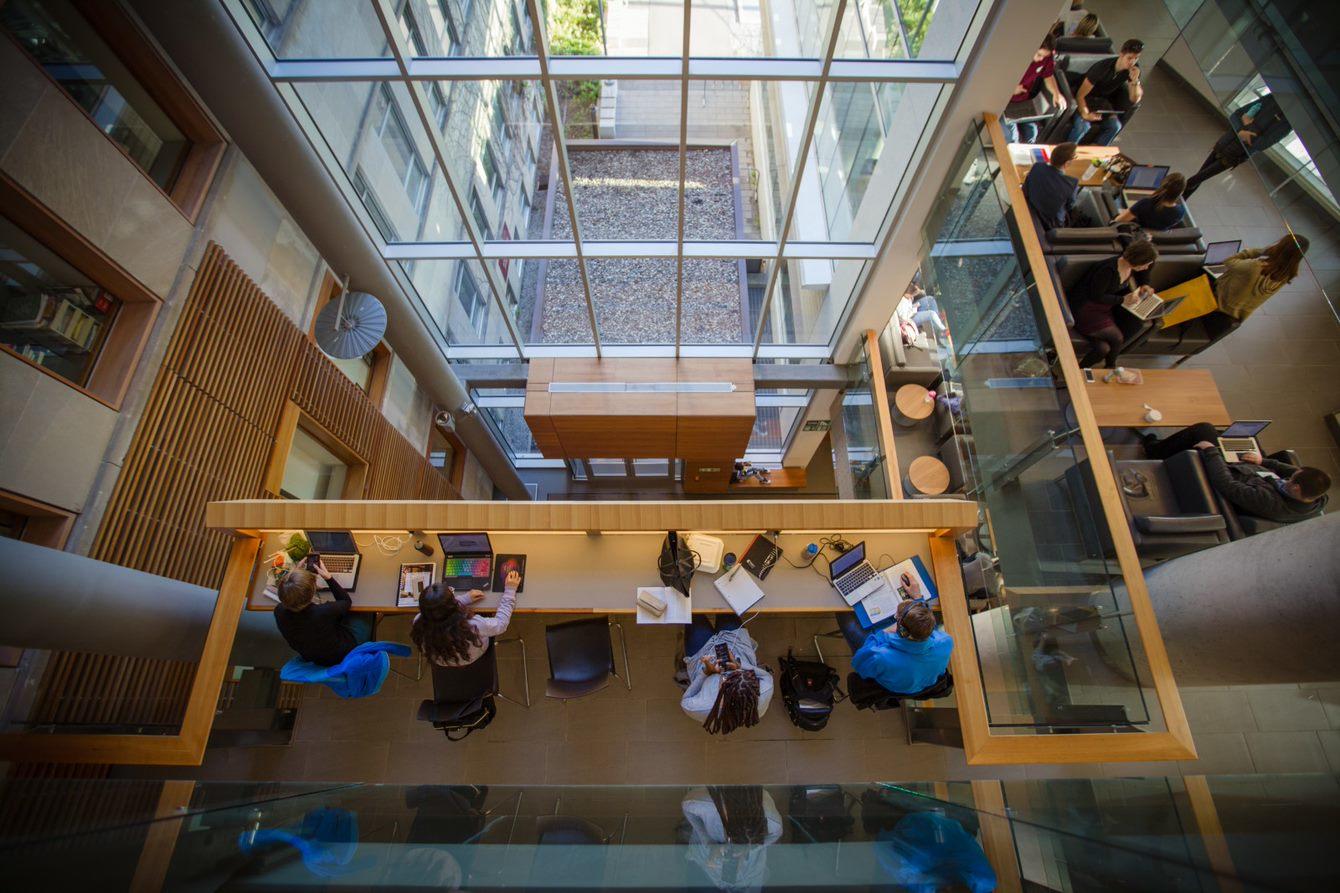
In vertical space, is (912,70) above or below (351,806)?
above

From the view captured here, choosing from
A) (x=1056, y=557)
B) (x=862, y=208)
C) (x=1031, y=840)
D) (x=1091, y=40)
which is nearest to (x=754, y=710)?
(x=1031, y=840)

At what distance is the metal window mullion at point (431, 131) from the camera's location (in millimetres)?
3883

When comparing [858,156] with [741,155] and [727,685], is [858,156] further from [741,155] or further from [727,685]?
[727,685]

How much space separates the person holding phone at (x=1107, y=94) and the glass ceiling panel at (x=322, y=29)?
7.98 metres

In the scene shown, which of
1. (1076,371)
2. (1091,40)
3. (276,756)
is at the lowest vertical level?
(276,756)

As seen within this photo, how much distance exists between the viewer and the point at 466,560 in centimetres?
368

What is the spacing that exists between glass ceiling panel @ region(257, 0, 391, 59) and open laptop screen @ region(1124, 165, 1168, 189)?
26.0 feet

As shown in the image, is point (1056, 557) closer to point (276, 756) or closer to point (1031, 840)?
point (1031, 840)

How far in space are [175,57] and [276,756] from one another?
4909 millimetres

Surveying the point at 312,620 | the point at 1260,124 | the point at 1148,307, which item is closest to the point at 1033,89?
the point at 1260,124

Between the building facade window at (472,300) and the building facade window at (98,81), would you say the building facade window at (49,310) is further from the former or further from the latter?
the building facade window at (472,300)

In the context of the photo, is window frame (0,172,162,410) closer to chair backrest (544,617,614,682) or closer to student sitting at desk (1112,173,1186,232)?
chair backrest (544,617,614,682)

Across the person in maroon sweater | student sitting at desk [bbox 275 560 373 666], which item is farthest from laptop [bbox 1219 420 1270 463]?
student sitting at desk [bbox 275 560 373 666]

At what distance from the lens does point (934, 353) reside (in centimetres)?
754
